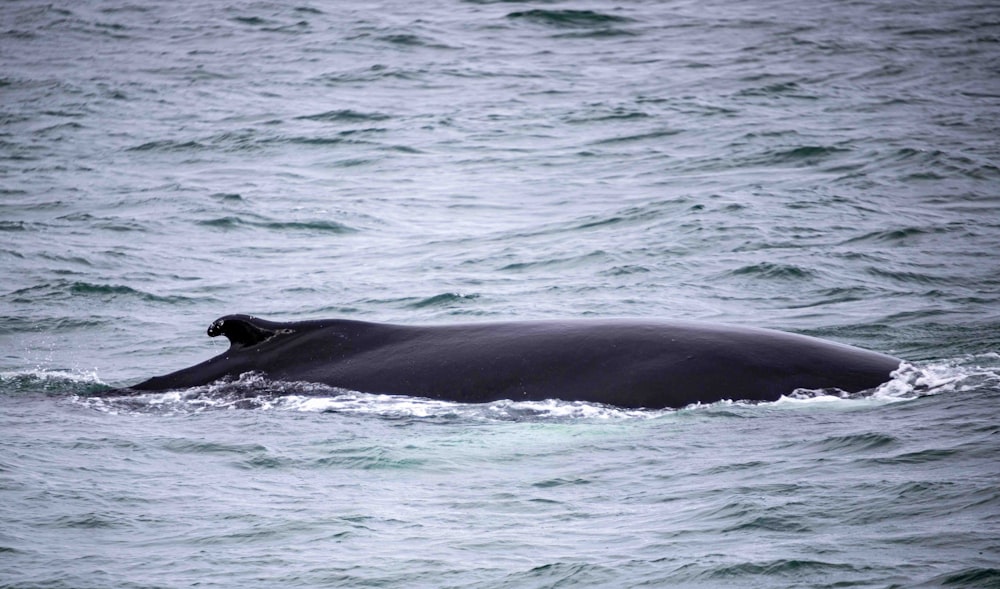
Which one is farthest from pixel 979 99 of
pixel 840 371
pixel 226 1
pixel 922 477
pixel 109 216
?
pixel 226 1

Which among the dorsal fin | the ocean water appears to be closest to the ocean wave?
the ocean water

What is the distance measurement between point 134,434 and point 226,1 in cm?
3564

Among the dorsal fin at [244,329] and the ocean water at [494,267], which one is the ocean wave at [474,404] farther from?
the dorsal fin at [244,329]

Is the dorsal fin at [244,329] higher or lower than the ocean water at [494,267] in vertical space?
higher

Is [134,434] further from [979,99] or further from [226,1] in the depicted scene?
[226,1]

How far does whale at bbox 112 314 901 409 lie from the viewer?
364 inches

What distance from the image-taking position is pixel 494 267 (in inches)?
683

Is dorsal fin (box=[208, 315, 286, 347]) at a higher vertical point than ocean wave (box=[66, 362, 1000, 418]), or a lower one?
higher

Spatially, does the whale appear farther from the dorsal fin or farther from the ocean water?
the ocean water

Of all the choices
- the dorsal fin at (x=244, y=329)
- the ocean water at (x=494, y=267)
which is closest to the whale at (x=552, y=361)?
the dorsal fin at (x=244, y=329)

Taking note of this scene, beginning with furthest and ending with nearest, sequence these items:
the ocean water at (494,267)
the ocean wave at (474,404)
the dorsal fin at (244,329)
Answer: the dorsal fin at (244,329) < the ocean wave at (474,404) < the ocean water at (494,267)

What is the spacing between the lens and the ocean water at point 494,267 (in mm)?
7293

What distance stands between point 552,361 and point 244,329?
248 centimetres

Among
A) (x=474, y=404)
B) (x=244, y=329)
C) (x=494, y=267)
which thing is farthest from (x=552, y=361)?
(x=494, y=267)
